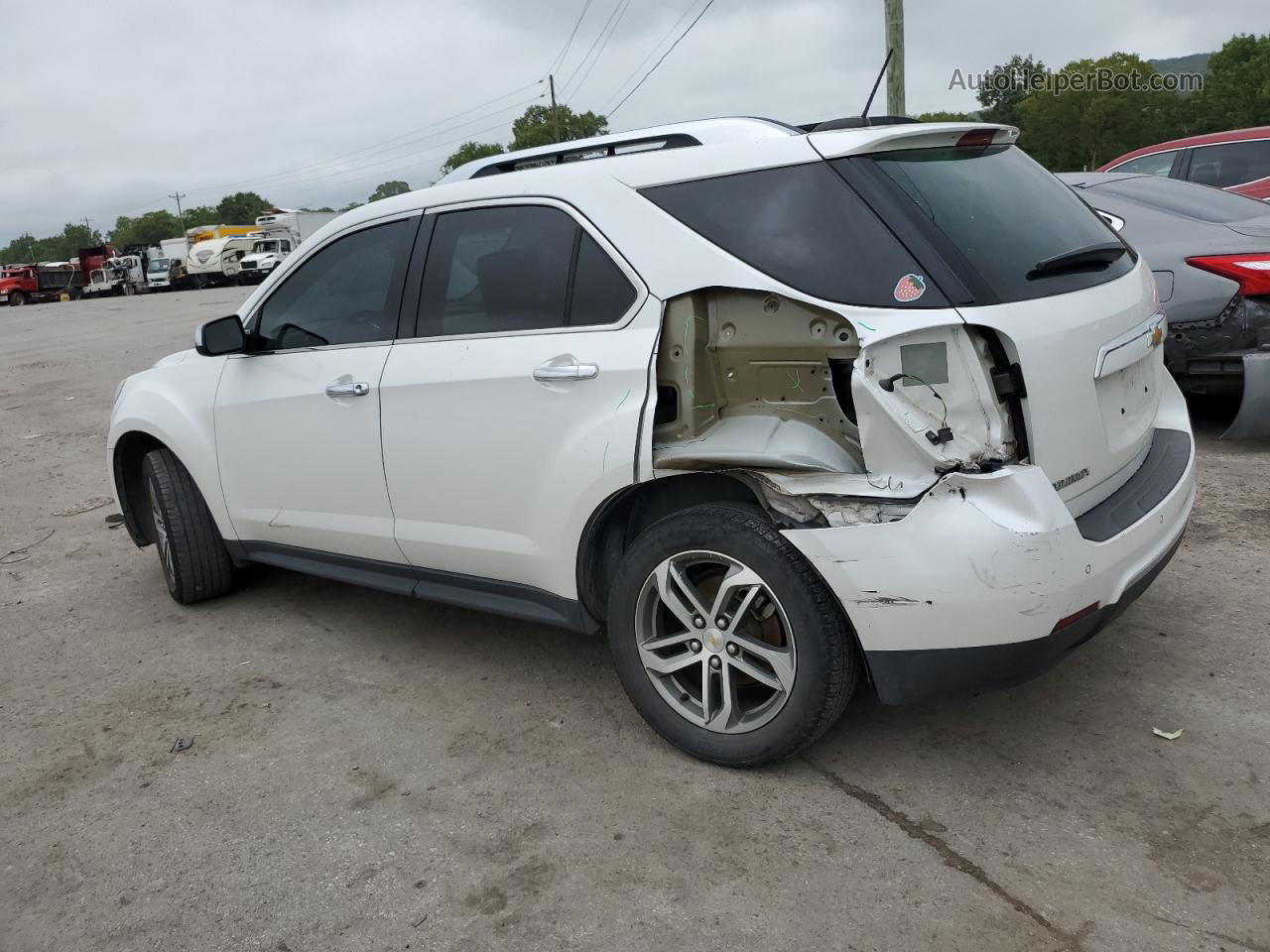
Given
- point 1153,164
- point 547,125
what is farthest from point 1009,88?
point 1153,164

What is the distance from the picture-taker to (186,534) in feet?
15.2

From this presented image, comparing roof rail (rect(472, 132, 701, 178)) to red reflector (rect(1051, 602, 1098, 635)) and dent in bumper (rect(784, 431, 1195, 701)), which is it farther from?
red reflector (rect(1051, 602, 1098, 635))

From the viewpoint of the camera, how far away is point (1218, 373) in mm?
5734

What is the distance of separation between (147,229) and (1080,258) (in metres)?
165

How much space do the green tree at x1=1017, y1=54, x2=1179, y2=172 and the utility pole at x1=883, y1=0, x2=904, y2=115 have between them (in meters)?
52.8

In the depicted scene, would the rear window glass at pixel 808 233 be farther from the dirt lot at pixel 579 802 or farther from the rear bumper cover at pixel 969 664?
the dirt lot at pixel 579 802

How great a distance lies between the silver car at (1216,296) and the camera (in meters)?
5.56

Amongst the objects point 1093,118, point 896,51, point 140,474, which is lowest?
point 140,474

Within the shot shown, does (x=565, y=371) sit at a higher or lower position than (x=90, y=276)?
lower

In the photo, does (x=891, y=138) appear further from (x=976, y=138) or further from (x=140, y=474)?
(x=140, y=474)

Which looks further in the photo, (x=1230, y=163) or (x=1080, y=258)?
(x=1230, y=163)

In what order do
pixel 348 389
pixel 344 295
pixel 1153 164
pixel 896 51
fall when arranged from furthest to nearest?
pixel 896 51
pixel 1153 164
pixel 344 295
pixel 348 389

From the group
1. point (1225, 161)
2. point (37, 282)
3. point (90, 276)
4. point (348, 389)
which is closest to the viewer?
point (348, 389)

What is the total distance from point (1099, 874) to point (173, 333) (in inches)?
726
